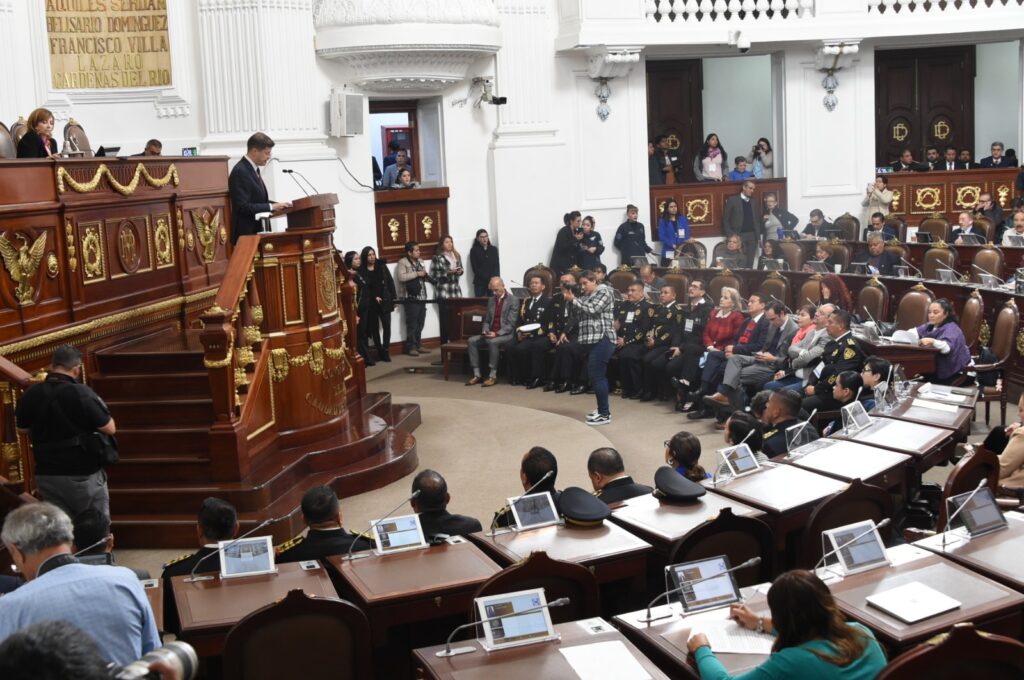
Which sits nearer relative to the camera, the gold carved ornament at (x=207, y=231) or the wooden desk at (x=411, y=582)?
the wooden desk at (x=411, y=582)

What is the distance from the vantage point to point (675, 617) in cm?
421

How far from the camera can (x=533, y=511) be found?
17.5ft

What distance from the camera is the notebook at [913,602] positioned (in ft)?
13.3

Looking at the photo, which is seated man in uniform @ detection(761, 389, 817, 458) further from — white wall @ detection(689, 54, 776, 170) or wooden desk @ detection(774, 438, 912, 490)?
white wall @ detection(689, 54, 776, 170)

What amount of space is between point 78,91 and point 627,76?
727 cm

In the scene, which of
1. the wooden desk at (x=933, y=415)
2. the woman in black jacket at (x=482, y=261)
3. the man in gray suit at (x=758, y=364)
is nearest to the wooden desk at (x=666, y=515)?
the wooden desk at (x=933, y=415)

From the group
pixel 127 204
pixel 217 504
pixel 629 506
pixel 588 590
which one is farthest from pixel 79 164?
pixel 588 590

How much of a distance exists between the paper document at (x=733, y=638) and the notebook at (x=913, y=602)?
45cm

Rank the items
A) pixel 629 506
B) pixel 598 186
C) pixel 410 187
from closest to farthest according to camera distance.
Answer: pixel 629 506 < pixel 410 187 < pixel 598 186

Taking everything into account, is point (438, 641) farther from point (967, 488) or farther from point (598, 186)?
point (598, 186)

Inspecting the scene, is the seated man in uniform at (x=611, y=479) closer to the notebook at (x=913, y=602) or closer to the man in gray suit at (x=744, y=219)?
the notebook at (x=913, y=602)

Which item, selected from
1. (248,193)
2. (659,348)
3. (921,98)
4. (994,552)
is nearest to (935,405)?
(994,552)

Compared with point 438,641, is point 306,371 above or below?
above

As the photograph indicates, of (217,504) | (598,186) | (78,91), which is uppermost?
(78,91)
